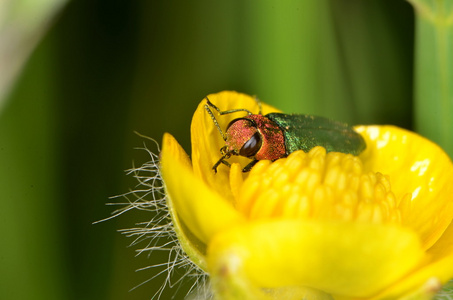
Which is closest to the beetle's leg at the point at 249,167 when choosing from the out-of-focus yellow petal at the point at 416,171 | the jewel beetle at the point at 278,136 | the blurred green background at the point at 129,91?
the jewel beetle at the point at 278,136

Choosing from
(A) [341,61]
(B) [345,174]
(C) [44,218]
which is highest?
(A) [341,61]

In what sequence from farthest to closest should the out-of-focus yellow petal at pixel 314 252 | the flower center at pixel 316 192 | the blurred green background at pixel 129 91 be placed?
the blurred green background at pixel 129 91 < the flower center at pixel 316 192 < the out-of-focus yellow petal at pixel 314 252

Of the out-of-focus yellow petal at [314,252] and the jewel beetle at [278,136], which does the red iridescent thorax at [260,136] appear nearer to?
the jewel beetle at [278,136]

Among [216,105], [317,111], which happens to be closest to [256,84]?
[317,111]

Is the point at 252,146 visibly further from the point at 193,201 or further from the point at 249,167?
the point at 193,201

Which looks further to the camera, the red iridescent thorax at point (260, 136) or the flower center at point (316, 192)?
the red iridescent thorax at point (260, 136)

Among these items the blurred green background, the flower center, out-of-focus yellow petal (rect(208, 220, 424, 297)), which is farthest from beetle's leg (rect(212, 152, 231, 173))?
the blurred green background

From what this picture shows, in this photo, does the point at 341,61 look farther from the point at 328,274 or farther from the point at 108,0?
the point at 328,274

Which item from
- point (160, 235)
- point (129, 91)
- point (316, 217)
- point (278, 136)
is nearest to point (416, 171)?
point (278, 136)

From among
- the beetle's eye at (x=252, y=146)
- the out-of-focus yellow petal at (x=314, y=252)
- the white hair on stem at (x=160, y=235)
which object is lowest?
the white hair on stem at (x=160, y=235)
